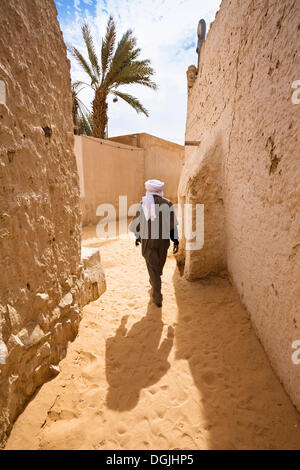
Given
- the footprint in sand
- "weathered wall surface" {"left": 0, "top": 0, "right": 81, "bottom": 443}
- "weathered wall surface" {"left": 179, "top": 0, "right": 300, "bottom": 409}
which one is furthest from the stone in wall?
the footprint in sand

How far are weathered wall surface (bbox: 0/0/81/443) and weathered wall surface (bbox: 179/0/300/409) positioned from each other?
1838mm

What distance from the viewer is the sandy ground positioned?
1.51 meters

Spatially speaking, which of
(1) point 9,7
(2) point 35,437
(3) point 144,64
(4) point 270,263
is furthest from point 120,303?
(3) point 144,64

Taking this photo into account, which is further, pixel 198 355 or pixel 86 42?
pixel 86 42

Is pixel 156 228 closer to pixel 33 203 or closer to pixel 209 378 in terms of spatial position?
pixel 33 203

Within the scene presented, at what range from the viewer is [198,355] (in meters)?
2.23

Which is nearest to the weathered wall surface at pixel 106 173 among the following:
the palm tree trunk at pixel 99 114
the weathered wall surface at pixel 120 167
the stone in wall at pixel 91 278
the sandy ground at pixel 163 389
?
the weathered wall surface at pixel 120 167

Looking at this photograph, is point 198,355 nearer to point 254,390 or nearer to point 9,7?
point 254,390

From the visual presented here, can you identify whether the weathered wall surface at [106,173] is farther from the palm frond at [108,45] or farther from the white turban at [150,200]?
the white turban at [150,200]

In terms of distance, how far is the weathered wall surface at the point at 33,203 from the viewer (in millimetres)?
1403

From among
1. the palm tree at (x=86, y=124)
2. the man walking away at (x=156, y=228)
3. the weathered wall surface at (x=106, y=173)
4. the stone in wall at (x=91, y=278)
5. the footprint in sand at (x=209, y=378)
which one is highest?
the palm tree at (x=86, y=124)

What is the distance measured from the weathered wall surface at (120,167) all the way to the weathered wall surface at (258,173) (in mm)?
5246

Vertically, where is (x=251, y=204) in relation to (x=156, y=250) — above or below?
above

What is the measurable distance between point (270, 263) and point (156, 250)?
57.0 inches
